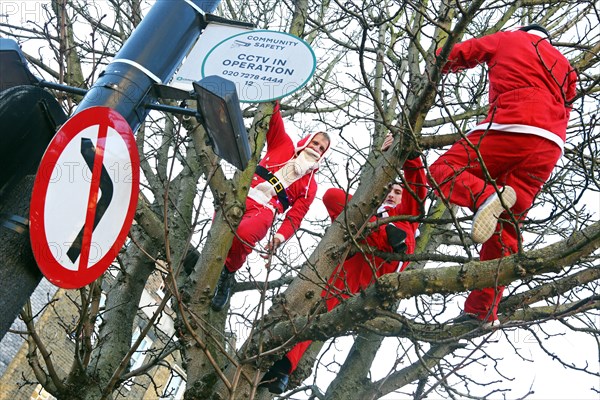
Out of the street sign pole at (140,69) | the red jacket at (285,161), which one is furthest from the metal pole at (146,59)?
the red jacket at (285,161)

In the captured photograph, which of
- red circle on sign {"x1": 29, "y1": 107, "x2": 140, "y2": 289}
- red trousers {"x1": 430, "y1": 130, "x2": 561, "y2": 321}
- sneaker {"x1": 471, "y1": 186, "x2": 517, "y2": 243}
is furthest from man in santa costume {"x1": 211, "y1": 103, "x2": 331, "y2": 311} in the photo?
red circle on sign {"x1": 29, "y1": 107, "x2": 140, "y2": 289}

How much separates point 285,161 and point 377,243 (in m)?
1.41

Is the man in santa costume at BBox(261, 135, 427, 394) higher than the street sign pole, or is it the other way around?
the man in santa costume at BBox(261, 135, 427, 394)

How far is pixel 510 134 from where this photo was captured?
4.61m

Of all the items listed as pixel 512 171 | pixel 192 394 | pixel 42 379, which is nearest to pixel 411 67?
pixel 512 171

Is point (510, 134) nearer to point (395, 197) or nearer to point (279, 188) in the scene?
point (395, 197)

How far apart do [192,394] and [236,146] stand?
7.50 feet

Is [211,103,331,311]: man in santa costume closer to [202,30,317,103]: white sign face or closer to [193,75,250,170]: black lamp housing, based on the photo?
[202,30,317,103]: white sign face

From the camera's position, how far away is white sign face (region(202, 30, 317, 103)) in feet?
10.7

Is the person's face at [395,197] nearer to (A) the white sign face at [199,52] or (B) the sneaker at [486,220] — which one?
(B) the sneaker at [486,220]

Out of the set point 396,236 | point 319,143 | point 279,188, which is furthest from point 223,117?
point 319,143

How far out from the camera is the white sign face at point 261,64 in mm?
3266

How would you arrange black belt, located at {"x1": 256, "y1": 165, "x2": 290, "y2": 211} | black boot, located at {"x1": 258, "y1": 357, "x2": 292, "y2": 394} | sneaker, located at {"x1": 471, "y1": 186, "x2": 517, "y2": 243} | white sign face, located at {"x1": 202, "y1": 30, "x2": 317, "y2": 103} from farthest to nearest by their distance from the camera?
1. black belt, located at {"x1": 256, "y1": 165, "x2": 290, "y2": 211}
2. black boot, located at {"x1": 258, "y1": 357, "x2": 292, "y2": 394}
3. sneaker, located at {"x1": 471, "y1": 186, "x2": 517, "y2": 243}
4. white sign face, located at {"x1": 202, "y1": 30, "x2": 317, "y2": 103}

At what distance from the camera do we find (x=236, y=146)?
2664 mm
